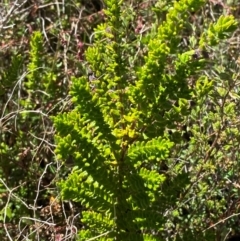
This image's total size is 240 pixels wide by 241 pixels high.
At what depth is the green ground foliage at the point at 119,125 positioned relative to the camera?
1.34 m

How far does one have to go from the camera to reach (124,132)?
1380mm

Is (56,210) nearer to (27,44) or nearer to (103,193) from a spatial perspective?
(103,193)

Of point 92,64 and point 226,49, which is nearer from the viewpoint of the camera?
point 92,64

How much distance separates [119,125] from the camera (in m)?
1.42

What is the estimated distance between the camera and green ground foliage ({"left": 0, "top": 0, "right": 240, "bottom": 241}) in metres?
1.34

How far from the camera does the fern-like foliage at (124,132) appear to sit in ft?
4.27

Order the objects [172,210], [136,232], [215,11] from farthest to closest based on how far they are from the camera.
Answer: [215,11] < [172,210] < [136,232]

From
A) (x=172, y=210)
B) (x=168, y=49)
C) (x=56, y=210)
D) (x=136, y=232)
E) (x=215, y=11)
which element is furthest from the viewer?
(x=215, y=11)

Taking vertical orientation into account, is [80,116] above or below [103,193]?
above

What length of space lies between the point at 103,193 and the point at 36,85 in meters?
0.68

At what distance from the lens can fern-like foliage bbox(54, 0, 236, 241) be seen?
1301mm

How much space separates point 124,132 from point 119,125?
40mm

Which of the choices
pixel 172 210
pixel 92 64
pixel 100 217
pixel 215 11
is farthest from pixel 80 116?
pixel 215 11

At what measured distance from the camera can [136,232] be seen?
1464 mm
